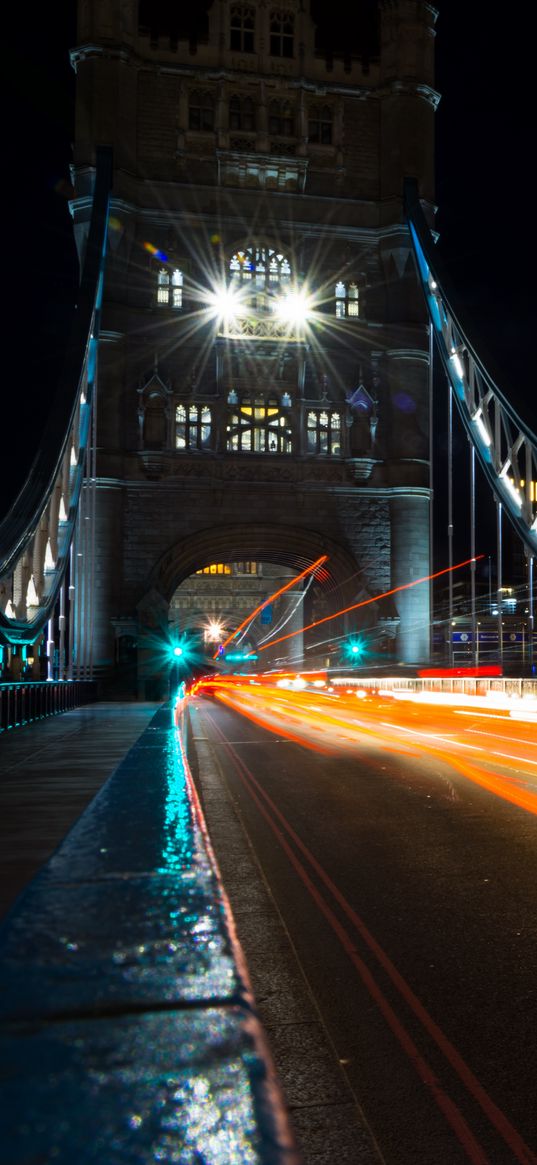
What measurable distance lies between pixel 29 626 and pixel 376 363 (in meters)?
28.1

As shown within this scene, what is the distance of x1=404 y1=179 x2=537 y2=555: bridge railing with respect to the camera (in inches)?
1004

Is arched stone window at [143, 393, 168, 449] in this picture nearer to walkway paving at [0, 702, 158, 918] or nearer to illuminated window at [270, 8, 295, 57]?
illuminated window at [270, 8, 295, 57]

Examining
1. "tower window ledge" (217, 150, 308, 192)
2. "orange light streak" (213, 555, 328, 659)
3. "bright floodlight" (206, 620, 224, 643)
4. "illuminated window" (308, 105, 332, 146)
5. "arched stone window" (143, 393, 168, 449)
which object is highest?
"illuminated window" (308, 105, 332, 146)

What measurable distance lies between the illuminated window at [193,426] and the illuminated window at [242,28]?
52.1 feet

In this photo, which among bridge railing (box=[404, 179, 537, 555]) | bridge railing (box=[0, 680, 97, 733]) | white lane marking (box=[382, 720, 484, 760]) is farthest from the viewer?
bridge railing (box=[404, 179, 537, 555])

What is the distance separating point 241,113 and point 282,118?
1.79 meters

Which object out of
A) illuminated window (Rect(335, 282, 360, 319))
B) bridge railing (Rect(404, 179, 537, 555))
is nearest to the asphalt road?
bridge railing (Rect(404, 179, 537, 555))

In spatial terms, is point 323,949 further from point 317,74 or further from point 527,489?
point 317,74

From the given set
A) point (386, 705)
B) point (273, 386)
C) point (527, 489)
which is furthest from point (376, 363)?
point (527, 489)

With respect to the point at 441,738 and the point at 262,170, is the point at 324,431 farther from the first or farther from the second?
the point at 441,738

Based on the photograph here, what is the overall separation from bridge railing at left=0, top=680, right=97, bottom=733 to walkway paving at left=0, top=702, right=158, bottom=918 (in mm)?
313

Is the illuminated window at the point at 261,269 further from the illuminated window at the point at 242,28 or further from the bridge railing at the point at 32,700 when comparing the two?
the bridge railing at the point at 32,700

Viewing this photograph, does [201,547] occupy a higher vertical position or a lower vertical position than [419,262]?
lower

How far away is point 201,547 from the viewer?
42656mm
